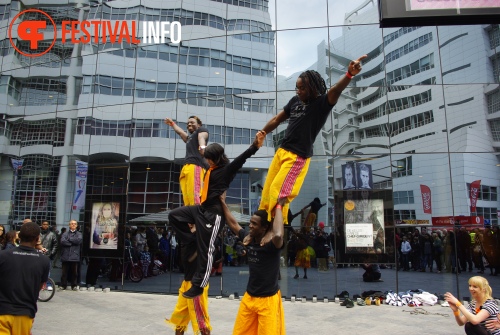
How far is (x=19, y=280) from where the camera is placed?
3900 mm

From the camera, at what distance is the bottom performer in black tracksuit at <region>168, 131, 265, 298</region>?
446cm

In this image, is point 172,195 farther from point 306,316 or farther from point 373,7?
point 373,7

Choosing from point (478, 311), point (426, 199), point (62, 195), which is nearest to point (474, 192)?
point (426, 199)

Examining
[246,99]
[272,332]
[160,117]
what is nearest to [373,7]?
[246,99]

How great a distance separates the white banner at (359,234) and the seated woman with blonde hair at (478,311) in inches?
236

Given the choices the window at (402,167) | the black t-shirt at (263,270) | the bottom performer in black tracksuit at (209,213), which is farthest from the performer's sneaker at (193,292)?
the window at (402,167)

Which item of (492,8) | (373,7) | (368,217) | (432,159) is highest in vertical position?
(373,7)

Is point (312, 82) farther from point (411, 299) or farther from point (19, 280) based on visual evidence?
point (411, 299)

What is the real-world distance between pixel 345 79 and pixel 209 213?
6.86 feet

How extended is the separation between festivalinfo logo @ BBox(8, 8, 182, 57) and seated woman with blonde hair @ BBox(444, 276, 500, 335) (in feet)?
35.4

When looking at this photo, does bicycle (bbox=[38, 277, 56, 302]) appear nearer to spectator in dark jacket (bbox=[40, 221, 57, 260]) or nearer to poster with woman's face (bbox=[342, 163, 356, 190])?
spectator in dark jacket (bbox=[40, 221, 57, 260])

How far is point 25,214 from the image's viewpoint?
13.4 metres

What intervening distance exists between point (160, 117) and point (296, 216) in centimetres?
504

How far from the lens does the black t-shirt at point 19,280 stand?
3.83 metres
